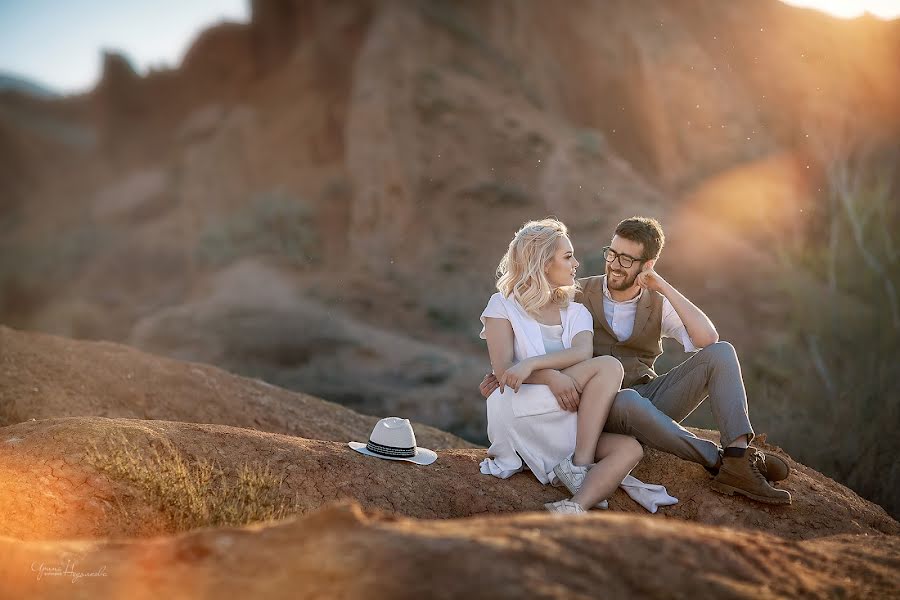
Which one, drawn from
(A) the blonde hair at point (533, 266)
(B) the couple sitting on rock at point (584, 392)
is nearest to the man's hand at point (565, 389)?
(B) the couple sitting on rock at point (584, 392)

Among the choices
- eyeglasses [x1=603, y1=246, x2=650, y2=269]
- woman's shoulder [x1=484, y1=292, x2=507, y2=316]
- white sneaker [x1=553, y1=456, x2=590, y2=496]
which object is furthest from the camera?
eyeglasses [x1=603, y1=246, x2=650, y2=269]

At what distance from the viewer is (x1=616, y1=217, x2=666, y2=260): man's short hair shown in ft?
15.0

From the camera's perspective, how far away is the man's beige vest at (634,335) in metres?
4.76

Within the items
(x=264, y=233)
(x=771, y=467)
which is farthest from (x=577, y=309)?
(x=264, y=233)

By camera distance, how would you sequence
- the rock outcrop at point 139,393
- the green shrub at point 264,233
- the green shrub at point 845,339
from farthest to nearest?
the green shrub at point 264,233 < the green shrub at point 845,339 < the rock outcrop at point 139,393

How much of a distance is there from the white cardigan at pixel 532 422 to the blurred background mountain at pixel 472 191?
16.3 ft

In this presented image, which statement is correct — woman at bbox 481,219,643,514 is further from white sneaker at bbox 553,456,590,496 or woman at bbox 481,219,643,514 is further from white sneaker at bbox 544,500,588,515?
white sneaker at bbox 544,500,588,515

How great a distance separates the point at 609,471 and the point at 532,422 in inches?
18.9

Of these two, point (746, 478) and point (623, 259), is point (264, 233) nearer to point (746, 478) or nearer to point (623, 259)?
point (623, 259)

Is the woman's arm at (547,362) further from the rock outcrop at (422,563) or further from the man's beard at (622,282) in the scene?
the rock outcrop at (422,563)

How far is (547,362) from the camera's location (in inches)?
165

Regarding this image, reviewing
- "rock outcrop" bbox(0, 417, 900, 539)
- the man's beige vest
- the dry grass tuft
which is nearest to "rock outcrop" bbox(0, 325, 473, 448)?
"rock outcrop" bbox(0, 417, 900, 539)

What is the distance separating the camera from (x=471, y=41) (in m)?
18.8

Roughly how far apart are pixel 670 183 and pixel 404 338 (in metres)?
8.26
